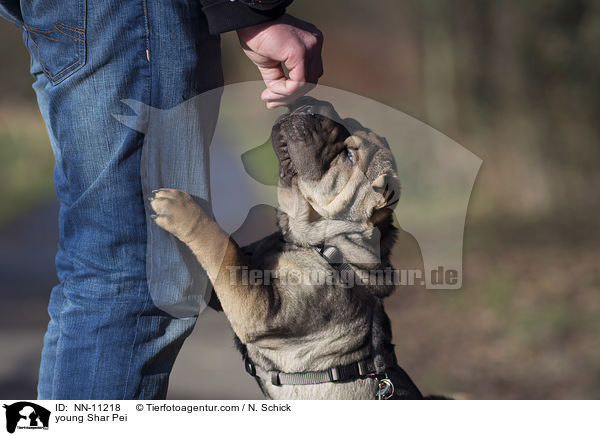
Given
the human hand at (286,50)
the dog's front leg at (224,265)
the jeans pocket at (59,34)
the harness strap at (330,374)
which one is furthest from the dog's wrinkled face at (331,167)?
the jeans pocket at (59,34)

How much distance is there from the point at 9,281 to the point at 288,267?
306cm

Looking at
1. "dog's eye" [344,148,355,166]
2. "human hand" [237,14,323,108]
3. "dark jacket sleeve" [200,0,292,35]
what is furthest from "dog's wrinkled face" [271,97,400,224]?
"dark jacket sleeve" [200,0,292,35]

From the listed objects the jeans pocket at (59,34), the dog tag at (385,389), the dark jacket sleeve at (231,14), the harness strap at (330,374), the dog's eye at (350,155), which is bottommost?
the dog tag at (385,389)

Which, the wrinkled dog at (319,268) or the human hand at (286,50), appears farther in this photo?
the wrinkled dog at (319,268)

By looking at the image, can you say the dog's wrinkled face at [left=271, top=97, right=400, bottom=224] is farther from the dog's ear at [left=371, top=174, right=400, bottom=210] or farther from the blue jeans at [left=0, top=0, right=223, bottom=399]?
the blue jeans at [left=0, top=0, right=223, bottom=399]

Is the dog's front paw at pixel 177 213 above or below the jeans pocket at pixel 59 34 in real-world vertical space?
below

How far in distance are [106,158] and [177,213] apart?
1.07 feet

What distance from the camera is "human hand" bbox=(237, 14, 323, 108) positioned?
2.06 m

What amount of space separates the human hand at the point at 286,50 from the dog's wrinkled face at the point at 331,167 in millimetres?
217

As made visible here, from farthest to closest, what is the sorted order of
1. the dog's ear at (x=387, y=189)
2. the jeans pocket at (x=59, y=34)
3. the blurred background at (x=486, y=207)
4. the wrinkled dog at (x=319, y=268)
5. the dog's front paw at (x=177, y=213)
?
the blurred background at (x=486, y=207) → the dog's ear at (x=387, y=189) → the wrinkled dog at (x=319, y=268) → the dog's front paw at (x=177, y=213) → the jeans pocket at (x=59, y=34)
